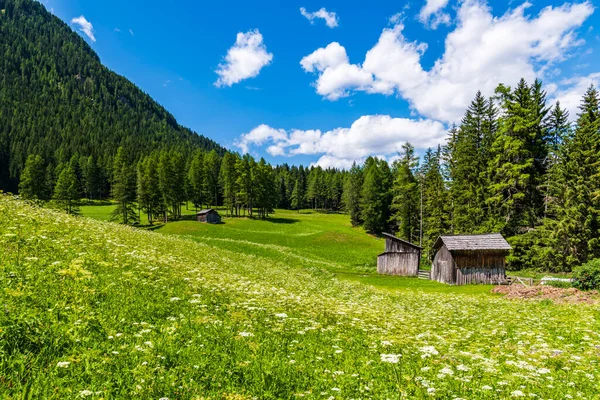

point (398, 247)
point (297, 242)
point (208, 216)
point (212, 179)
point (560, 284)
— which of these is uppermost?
point (212, 179)

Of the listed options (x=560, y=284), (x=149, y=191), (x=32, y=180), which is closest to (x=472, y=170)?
(x=560, y=284)

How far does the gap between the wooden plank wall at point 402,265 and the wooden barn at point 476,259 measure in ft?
22.5

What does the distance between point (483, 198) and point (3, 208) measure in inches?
2283

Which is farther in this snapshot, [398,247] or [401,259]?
[398,247]

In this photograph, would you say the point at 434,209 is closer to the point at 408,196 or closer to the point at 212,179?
the point at 408,196

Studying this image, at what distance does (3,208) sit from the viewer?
1398cm

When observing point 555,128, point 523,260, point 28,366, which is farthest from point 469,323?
point 555,128

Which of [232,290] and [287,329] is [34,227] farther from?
[287,329]

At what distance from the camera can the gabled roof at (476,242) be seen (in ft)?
124

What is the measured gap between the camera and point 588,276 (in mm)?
25875

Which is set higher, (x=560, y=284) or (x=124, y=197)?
(x=124, y=197)

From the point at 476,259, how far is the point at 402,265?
34.6 feet

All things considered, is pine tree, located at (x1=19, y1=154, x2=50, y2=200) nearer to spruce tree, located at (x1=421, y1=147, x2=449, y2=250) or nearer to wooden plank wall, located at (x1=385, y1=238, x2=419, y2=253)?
wooden plank wall, located at (x1=385, y1=238, x2=419, y2=253)

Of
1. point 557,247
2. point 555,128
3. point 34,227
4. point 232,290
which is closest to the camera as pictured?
point 232,290
